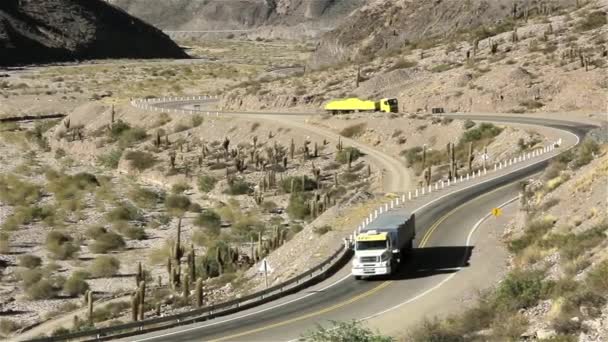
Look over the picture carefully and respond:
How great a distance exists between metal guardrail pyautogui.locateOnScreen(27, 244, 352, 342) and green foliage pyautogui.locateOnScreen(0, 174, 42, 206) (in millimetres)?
33213

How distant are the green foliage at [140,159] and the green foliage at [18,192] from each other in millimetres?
9008

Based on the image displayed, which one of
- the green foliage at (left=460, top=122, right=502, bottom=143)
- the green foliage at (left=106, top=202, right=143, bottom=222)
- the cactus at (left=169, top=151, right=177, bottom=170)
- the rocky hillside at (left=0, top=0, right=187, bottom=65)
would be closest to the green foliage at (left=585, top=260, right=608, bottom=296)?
the green foliage at (left=106, top=202, right=143, bottom=222)

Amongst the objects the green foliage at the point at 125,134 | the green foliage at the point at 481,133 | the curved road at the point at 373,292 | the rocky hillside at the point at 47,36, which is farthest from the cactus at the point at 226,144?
the rocky hillside at the point at 47,36

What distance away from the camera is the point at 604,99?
247ft

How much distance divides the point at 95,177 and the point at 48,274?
1202 inches

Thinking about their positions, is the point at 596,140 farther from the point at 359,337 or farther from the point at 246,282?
the point at 359,337

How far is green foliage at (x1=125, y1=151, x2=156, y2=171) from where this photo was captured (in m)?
79.9

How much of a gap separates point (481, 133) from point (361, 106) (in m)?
16.7

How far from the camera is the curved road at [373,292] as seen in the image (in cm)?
2984

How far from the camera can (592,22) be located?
93062mm

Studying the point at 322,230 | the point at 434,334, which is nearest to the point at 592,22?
the point at 322,230

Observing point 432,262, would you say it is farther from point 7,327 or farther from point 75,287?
point 75,287

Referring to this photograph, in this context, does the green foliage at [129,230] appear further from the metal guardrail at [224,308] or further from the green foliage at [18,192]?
the metal guardrail at [224,308]

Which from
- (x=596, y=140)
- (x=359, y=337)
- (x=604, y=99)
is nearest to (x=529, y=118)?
(x=604, y=99)
